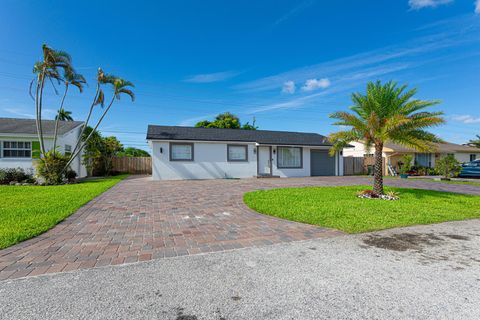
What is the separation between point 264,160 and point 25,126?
17.9 metres

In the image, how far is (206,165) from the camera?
16.5 m

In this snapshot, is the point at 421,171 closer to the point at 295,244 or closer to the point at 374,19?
the point at 374,19

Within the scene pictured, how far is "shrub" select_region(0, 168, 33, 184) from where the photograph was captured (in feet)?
42.8

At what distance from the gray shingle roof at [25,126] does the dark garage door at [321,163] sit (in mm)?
19437

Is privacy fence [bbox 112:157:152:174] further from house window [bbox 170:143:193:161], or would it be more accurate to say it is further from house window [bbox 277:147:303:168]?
house window [bbox 277:147:303:168]

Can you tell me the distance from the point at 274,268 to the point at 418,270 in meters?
1.89

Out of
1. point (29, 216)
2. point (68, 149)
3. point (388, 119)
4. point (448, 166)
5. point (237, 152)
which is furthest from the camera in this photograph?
point (237, 152)

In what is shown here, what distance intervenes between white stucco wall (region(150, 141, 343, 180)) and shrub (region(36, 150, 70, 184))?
515cm

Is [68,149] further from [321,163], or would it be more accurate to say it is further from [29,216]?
[321,163]

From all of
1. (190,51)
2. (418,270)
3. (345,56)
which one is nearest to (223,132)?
(190,51)

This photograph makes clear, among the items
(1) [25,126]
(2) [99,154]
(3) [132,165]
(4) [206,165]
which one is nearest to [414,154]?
(4) [206,165]

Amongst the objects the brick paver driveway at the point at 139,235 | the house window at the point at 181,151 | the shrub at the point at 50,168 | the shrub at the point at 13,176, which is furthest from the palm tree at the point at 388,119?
the shrub at the point at 13,176

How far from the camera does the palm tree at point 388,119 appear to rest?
8.32 m

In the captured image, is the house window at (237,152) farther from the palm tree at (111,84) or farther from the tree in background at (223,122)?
the tree in background at (223,122)
